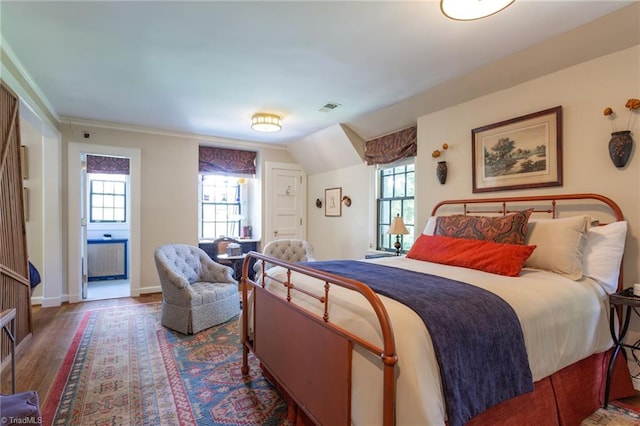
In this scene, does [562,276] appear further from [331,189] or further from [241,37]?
[331,189]

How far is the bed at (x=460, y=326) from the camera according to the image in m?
1.21

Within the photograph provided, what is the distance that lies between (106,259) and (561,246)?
6.75 m

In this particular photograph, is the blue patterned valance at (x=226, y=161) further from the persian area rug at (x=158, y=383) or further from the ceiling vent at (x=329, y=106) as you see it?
the persian area rug at (x=158, y=383)

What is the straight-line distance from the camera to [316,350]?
5.16 feet

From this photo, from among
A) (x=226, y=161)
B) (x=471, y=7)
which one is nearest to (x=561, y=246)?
(x=471, y=7)

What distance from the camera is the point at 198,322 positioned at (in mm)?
3271

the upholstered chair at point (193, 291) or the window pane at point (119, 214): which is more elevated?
the window pane at point (119, 214)

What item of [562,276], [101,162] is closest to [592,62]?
[562,276]

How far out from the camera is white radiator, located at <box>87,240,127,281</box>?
573 centimetres

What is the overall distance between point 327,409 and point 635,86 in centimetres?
287

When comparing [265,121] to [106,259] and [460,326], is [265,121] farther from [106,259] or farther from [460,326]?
[106,259]

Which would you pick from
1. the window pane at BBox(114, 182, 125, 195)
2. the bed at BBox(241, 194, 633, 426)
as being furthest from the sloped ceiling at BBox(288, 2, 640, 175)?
the window pane at BBox(114, 182, 125, 195)

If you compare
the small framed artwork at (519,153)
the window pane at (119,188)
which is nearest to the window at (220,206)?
the window pane at (119,188)

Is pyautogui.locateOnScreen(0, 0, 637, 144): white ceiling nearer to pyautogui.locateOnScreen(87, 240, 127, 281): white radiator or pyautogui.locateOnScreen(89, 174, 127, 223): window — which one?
pyautogui.locateOnScreen(89, 174, 127, 223): window
